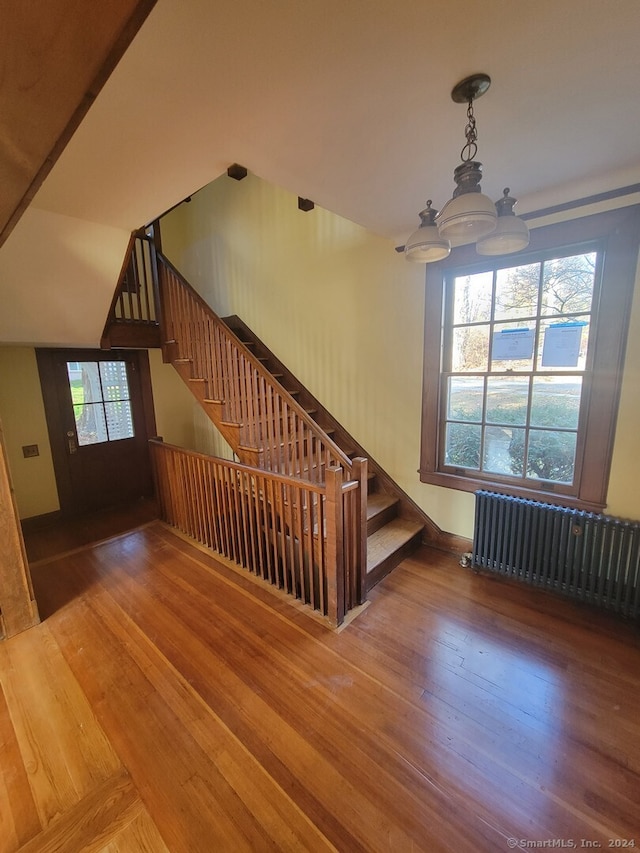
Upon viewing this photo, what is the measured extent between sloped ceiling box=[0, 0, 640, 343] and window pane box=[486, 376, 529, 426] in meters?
1.14

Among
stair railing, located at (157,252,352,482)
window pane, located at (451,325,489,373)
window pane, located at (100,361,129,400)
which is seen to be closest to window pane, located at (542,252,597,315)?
window pane, located at (451,325,489,373)

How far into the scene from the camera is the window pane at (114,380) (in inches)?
158

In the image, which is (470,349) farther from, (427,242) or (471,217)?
(471,217)

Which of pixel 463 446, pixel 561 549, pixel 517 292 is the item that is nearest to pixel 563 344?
pixel 517 292

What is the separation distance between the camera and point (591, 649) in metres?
1.94

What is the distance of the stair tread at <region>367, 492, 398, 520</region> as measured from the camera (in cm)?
303

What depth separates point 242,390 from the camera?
9.18 ft

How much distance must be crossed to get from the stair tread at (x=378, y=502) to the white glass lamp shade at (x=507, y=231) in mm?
2156

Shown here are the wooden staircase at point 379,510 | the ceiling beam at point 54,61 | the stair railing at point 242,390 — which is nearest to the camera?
the ceiling beam at point 54,61

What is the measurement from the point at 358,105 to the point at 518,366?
1933mm

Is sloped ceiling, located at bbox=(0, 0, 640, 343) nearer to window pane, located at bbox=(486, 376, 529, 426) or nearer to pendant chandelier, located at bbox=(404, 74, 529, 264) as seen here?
pendant chandelier, located at bbox=(404, 74, 529, 264)

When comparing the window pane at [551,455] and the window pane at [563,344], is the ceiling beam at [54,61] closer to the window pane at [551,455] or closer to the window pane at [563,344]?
the window pane at [563,344]

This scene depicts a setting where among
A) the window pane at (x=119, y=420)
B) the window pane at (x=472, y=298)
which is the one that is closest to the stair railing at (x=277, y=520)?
the window pane at (x=119, y=420)

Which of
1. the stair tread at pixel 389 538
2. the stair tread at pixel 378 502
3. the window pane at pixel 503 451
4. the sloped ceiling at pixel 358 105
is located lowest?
the stair tread at pixel 389 538
